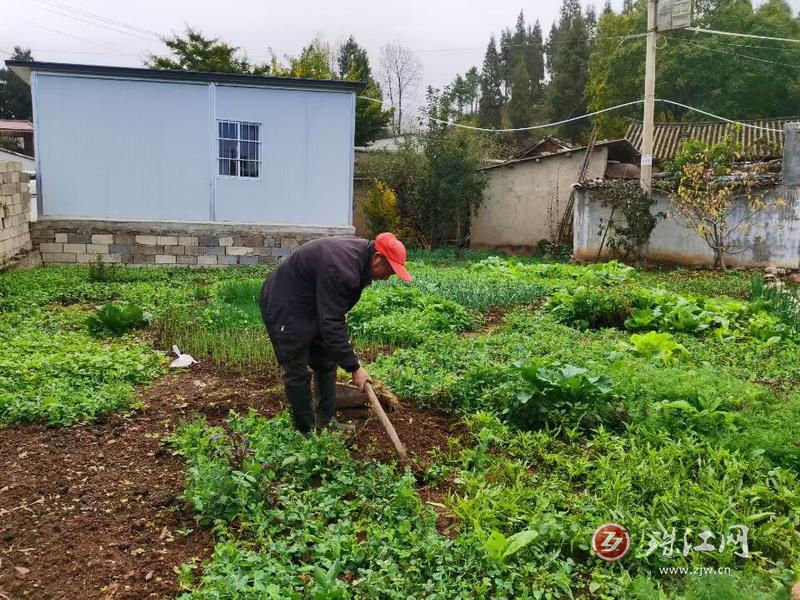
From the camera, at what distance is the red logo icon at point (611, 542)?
9.87ft

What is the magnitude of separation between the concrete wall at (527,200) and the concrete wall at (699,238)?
279cm

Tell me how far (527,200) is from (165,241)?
1048 centimetres

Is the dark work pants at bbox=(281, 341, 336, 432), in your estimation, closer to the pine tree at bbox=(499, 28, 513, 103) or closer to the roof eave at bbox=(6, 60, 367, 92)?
the roof eave at bbox=(6, 60, 367, 92)

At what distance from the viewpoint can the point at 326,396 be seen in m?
4.42

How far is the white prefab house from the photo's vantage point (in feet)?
41.4

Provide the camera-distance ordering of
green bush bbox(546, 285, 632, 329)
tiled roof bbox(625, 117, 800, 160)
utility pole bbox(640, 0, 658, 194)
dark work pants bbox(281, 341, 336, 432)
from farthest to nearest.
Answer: tiled roof bbox(625, 117, 800, 160) < utility pole bbox(640, 0, 658, 194) < green bush bbox(546, 285, 632, 329) < dark work pants bbox(281, 341, 336, 432)

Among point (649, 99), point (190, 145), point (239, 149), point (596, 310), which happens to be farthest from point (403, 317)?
point (649, 99)

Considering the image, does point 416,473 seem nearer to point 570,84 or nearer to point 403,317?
point 403,317

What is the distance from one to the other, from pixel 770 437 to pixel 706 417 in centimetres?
41

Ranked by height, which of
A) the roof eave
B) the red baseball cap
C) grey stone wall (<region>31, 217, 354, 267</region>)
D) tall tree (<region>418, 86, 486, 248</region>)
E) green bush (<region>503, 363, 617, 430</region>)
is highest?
the roof eave

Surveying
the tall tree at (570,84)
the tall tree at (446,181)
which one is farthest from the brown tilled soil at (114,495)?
the tall tree at (570,84)

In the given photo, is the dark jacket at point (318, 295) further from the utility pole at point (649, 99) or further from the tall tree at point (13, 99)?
the tall tree at point (13, 99)

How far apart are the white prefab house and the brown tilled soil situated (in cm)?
846

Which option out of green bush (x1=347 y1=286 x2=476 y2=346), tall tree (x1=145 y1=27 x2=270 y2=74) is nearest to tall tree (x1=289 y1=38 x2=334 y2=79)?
tall tree (x1=145 y1=27 x2=270 y2=74)
